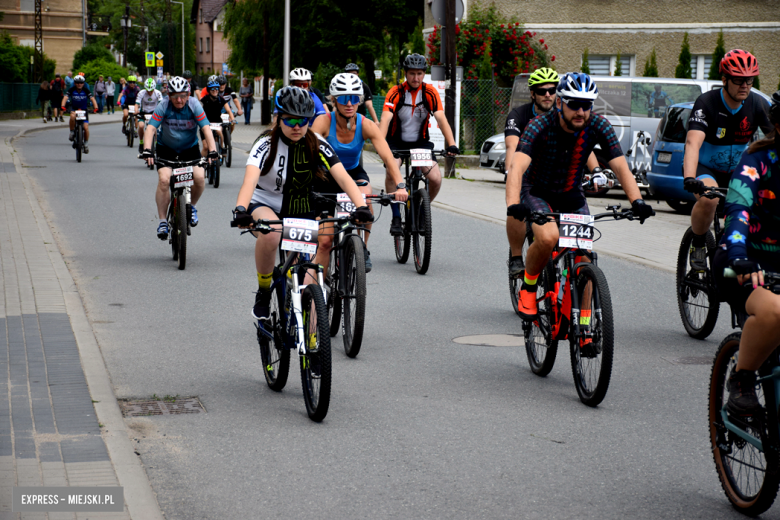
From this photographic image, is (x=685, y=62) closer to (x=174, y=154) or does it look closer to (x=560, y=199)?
(x=174, y=154)

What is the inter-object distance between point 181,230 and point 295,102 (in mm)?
4995

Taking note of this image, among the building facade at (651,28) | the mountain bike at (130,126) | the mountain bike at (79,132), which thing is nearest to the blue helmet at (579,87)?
the mountain bike at (79,132)

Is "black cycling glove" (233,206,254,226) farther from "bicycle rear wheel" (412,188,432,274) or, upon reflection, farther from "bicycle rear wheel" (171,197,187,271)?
"bicycle rear wheel" (171,197,187,271)

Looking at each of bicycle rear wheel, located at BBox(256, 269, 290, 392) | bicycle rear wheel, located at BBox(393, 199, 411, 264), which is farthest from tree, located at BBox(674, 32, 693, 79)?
bicycle rear wheel, located at BBox(256, 269, 290, 392)

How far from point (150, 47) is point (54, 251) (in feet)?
349

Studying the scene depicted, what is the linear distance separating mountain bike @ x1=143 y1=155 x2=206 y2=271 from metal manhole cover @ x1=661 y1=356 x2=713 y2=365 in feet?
17.6

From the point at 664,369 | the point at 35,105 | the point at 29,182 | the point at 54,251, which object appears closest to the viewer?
the point at 664,369

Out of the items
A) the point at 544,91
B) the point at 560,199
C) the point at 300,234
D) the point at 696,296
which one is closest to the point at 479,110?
the point at 544,91

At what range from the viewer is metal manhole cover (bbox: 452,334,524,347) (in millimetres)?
7680

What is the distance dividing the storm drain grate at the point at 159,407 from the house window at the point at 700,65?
27.5m

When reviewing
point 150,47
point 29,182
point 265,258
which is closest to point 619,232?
point 265,258

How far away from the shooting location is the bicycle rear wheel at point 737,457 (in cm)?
412

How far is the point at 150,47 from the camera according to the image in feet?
369

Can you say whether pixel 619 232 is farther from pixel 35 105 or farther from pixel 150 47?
pixel 150 47
